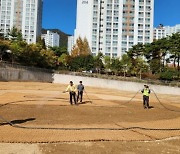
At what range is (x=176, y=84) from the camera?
4566 cm

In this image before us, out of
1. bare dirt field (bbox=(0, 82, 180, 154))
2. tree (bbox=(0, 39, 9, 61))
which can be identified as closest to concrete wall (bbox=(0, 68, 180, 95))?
tree (bbox=(0, 39, 9, 61))

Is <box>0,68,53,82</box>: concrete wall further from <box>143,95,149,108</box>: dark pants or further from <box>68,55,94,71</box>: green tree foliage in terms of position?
<box>143,95,149,108</box>: dark pants

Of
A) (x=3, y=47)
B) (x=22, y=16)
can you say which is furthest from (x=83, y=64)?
(x=22, y=16)

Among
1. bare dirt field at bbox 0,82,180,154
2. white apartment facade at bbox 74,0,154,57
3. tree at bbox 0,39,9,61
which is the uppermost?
white apartment facade at bbox 74,0,154,57

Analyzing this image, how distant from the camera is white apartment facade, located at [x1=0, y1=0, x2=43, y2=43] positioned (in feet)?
474

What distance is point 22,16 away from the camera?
144875mm

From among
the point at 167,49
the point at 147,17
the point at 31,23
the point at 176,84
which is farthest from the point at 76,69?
the point at 31,23

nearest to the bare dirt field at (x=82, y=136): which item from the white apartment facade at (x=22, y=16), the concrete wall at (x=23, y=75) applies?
the concrete wall at (x=23, y=75)

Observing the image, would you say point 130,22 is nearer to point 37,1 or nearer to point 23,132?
point 37,1

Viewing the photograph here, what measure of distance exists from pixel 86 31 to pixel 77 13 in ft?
27.4

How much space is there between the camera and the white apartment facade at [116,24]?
362 feet

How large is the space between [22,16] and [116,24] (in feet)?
186

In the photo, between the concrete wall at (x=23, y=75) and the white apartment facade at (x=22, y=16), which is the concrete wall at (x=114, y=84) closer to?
the concrete wall at (x=23, y=75)

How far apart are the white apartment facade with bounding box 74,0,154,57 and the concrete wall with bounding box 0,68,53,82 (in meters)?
59.9
